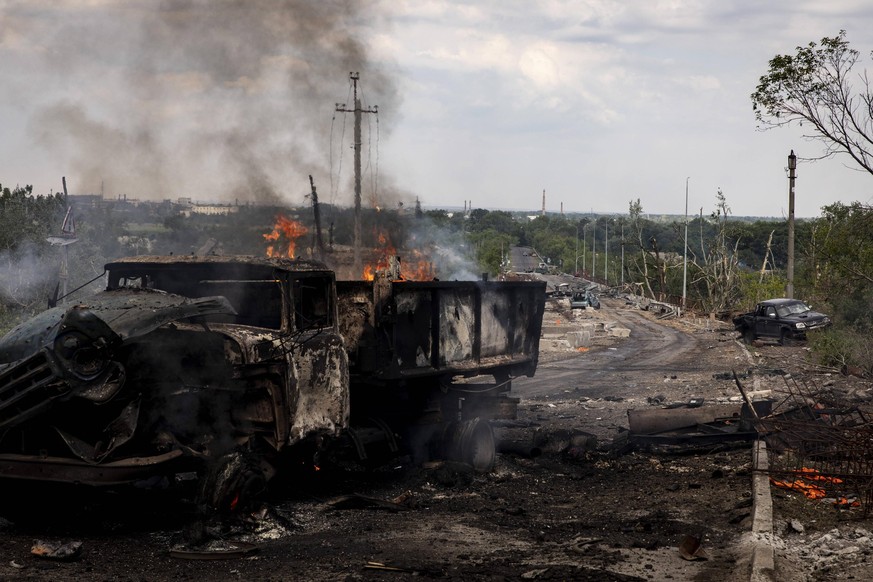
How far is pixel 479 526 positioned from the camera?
28.5 feet

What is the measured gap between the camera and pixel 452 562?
23.6 ft

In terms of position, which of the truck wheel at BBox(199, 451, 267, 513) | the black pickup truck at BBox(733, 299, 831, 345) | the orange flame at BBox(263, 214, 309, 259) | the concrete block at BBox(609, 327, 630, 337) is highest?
the orange flame at BBox(263, 214, 309, 259)

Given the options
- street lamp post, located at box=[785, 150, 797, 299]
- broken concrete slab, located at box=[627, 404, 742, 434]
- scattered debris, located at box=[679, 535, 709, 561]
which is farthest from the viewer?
street lamp post, located at box=[785, 150, 797, 299]

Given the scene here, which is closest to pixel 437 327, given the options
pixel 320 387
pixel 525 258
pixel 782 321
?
pixel 320 387

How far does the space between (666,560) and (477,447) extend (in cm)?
416

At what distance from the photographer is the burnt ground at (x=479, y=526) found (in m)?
6.98

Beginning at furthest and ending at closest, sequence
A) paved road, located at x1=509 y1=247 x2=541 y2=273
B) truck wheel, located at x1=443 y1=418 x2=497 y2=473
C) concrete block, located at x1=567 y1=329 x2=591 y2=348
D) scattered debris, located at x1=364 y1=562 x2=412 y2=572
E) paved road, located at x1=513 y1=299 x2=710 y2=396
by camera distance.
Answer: paved road, located at x1=509 y1=247 x2=541 y2=273
concrete block, located at x1=567 y1=329 x2=591 y2=348
paved road, located at x1=513 y1=299 x2=710 y2=396
truck wheel, located at x1=443 y1=418 x2=497 y2=473
scattered debris, located at x1=364 y1=562 x2=412 y2=572

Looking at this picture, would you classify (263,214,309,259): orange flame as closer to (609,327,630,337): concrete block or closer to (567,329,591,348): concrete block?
(567,329,591,348): concrete block

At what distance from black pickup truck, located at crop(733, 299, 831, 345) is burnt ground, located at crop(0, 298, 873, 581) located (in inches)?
736

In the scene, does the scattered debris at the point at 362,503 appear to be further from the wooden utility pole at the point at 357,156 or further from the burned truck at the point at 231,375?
the wooden utility pole at the point at 357,156

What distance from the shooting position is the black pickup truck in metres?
30.2

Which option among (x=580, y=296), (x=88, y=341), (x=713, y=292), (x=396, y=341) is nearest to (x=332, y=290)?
(x=396, y=341)

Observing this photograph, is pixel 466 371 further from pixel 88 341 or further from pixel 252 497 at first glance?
pixel 88 341

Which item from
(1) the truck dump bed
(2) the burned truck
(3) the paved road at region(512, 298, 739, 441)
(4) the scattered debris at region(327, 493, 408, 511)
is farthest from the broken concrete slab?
(4) the scattered debris at region(327, 493, 408, 511)
